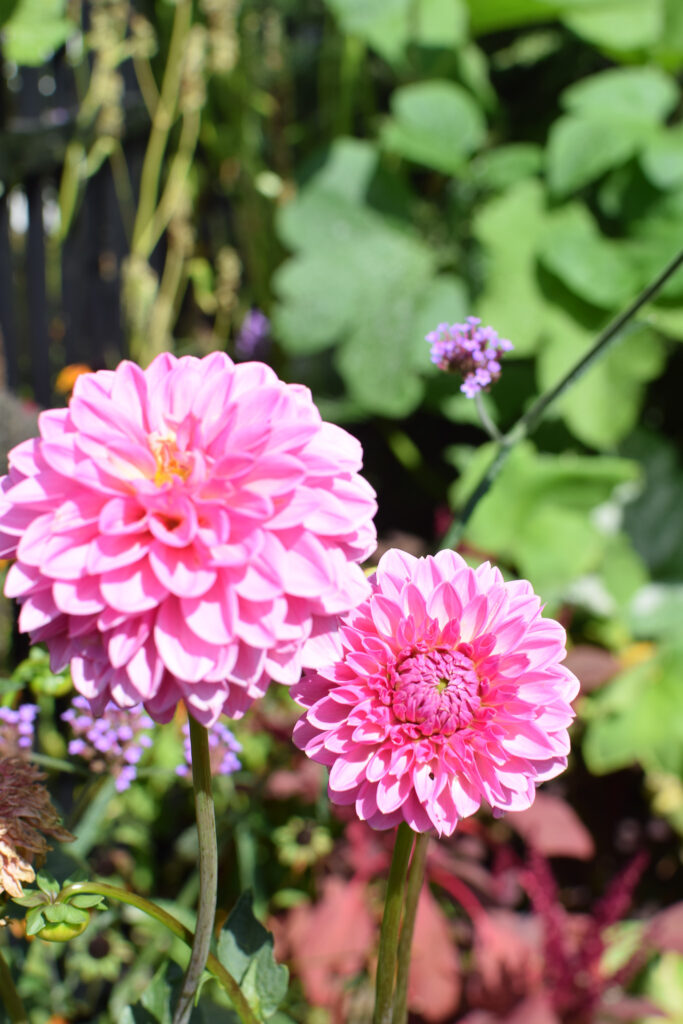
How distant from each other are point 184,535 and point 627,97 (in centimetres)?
159

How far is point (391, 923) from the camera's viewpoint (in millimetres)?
363

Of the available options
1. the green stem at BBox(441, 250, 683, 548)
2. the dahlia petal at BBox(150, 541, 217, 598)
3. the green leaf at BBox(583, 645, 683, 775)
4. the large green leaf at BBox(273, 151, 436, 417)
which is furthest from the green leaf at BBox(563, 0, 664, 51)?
the dahlia petal at BBox(150, 541, 217, 598)

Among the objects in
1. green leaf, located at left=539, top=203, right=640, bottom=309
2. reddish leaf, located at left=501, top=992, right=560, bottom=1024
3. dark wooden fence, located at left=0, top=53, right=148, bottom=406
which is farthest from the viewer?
dark wooden fence, located at left=0, top=53, right=148, bottom=406

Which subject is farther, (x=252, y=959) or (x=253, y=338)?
(x=253, y=338)

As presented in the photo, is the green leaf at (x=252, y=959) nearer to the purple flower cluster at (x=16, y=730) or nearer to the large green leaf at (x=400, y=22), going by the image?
the purple flower cluster at (x=16, y=730)

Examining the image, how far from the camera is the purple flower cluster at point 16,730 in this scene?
502 millimetres

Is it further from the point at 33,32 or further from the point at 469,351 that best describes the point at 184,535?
the point at 33,32

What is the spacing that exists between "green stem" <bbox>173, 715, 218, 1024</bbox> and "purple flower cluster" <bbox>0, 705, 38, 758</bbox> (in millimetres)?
192

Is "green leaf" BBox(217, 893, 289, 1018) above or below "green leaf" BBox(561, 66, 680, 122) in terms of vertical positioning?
below

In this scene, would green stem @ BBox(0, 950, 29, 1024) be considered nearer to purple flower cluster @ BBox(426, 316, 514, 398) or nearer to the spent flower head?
the spent flower head

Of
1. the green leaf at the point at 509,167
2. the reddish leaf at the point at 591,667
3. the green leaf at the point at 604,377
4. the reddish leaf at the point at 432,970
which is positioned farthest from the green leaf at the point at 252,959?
the green leaf at the point at 509,167

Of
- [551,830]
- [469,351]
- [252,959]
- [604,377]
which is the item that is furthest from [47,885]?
[604,377]

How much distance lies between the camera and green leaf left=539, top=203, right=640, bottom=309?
59.6 inches

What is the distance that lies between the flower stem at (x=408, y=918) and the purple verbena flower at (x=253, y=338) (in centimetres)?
150
